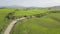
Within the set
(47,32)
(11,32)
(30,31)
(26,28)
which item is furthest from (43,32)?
(11,32)

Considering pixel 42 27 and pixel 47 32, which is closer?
pixel 47 32

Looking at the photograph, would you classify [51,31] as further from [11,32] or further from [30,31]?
[11,32]

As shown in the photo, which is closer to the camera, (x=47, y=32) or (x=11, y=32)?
(x=47, y=32)

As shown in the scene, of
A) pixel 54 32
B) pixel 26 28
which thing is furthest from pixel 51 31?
pixel 26 28

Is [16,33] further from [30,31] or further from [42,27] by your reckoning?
[42,27]

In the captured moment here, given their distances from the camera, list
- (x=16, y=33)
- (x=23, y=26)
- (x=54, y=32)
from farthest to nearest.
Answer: (x=23, y=26), (x=16, y=33), (x=54, y=32)

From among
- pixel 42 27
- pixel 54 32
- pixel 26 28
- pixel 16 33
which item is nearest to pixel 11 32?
pixel 16 33

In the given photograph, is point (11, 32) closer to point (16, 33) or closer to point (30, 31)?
point (16, 33)

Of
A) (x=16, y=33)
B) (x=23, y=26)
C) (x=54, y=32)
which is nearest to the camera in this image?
(x=54, y=32)
